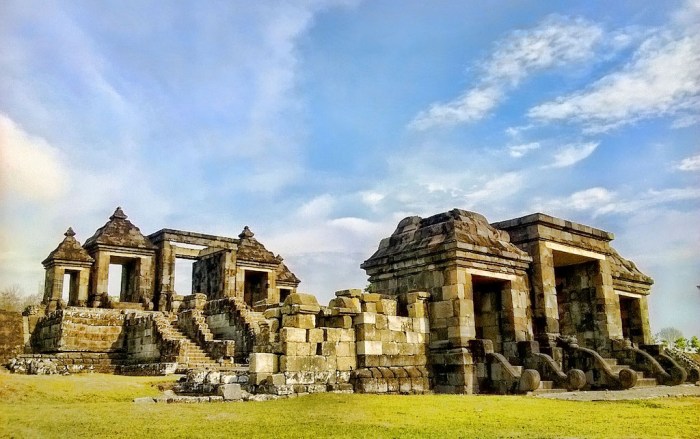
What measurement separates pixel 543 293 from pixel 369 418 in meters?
9.86

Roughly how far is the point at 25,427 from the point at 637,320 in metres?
24.6

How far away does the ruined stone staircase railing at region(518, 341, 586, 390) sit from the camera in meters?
12.5

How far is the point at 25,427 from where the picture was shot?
6543mm

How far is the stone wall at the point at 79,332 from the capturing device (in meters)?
22.4

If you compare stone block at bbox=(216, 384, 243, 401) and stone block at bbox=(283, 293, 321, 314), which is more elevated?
stone block at bbox=(283, 293, 321, 314)

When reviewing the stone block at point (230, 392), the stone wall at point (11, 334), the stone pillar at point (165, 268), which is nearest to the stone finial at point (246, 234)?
the stone pillar at point (165, 268)

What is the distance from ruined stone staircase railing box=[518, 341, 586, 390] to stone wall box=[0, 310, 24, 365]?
17416 mm

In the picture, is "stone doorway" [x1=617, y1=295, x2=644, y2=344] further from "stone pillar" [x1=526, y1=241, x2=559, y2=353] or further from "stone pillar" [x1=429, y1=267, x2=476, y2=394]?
"stone pillar" [x1=429, y1=267, x2=476, y2=394]

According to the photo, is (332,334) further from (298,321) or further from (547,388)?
(547,388)

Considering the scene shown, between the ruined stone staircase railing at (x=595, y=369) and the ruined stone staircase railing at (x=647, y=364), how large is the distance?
81.6 inches

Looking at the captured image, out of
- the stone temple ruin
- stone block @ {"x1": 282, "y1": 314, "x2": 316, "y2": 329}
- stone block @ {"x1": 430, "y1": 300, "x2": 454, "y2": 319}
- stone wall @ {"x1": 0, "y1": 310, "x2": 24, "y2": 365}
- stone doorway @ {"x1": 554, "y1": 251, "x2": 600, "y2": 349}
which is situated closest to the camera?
stone block @ {"x1": 282, "y1": 314, "x2": 316, "y2": 329}

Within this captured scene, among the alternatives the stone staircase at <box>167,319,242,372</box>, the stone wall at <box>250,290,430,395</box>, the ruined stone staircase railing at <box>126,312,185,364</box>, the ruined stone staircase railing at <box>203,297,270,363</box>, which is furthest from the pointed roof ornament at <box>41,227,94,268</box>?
the stone wall at <box>250,290,430,395</box>

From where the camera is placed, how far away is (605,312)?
18.4 meters

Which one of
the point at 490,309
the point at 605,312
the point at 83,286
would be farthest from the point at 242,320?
the point at 605,312
